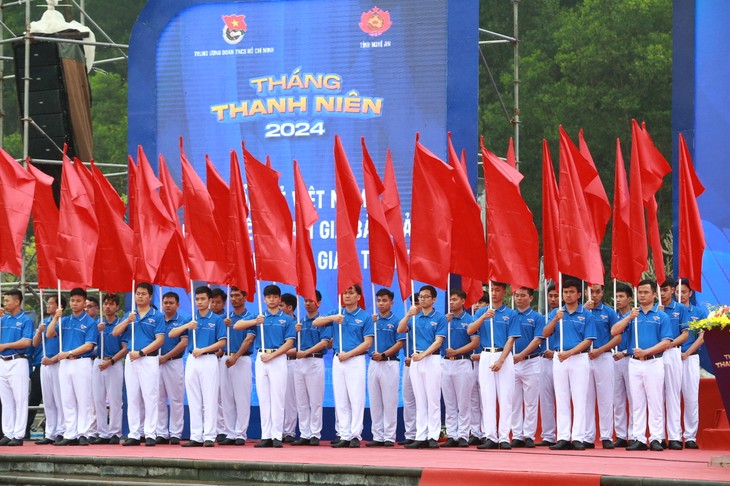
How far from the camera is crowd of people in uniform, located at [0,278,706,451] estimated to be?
1304cm

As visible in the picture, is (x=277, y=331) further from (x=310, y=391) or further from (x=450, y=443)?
(x=450, y=443)

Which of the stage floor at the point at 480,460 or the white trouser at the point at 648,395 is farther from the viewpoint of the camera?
the white trouser at the point at 648,395

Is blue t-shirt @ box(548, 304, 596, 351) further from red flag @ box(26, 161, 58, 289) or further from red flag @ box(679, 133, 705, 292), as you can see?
red flag @ box(26, 161, 58, 289)

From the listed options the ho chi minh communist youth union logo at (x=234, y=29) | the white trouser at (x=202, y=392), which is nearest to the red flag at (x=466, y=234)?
the white trouser at (x=202, y=392)

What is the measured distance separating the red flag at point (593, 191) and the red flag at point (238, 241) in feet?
10.7

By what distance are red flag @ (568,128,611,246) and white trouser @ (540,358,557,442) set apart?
1.37 m

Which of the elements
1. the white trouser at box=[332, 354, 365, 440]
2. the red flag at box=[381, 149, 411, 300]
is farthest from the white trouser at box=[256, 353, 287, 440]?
the red flag at box=[381, 149, 411, 300]

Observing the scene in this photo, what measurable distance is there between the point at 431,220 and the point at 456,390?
1685 millimetres

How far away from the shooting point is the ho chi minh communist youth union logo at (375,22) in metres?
15.4

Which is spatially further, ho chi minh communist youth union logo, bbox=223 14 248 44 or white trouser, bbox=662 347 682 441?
ho chi minh communist youth union logo, bbox=223 14 248 44

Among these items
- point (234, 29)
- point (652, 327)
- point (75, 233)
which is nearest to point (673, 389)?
point (652, 327)

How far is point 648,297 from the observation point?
509 inches

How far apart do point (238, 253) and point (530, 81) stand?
2342cm

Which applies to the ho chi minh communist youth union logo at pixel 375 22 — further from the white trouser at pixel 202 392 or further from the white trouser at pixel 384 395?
the white trouser at pixel 202 392
